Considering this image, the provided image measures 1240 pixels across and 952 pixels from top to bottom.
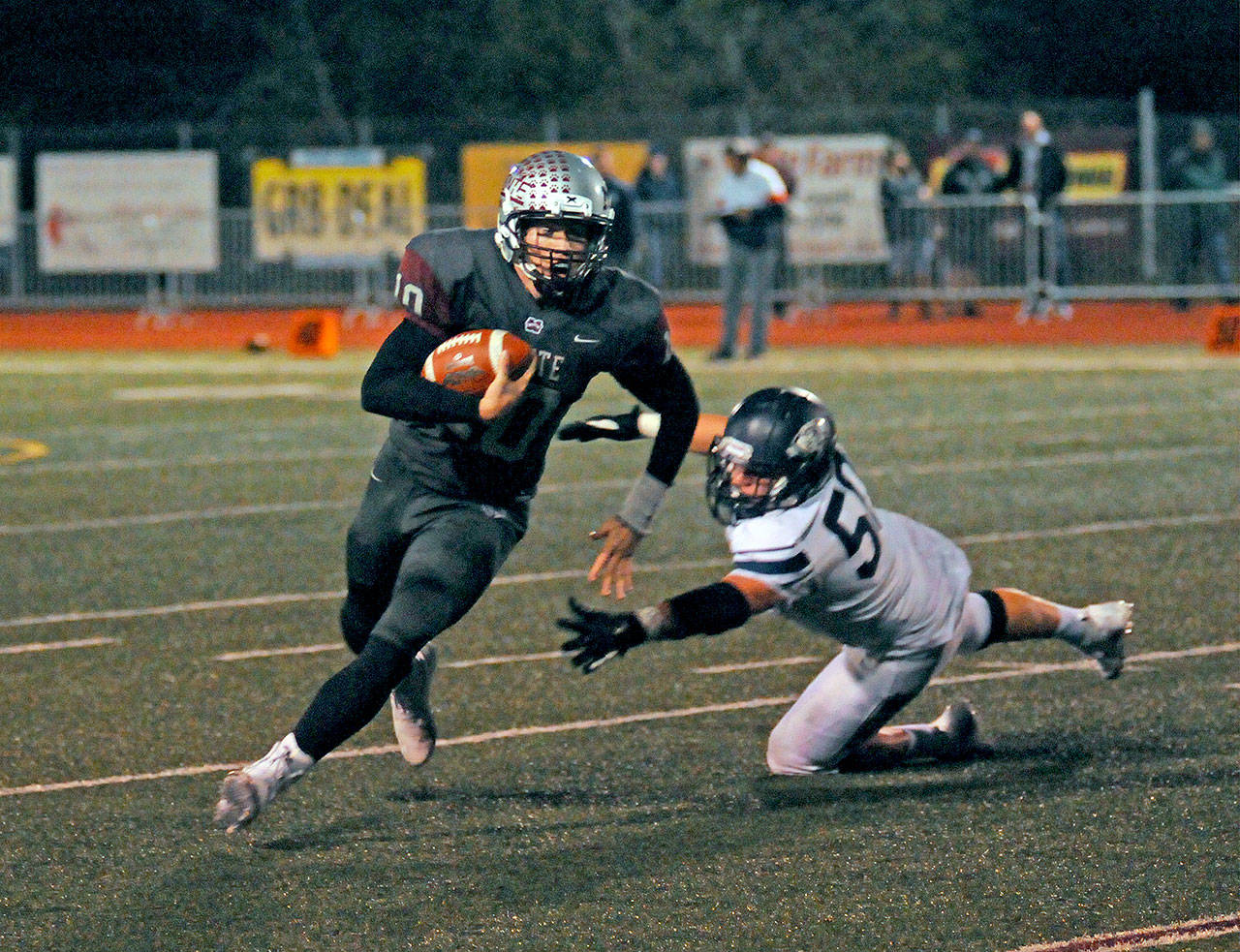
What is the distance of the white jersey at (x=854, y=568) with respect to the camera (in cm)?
486

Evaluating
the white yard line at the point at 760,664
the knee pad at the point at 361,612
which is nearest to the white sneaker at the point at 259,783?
the knee pad at the point at 361,612

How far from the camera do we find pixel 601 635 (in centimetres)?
444

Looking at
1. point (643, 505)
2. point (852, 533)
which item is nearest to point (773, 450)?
point (852, 533)

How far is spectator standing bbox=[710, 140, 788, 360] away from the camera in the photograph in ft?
54.6

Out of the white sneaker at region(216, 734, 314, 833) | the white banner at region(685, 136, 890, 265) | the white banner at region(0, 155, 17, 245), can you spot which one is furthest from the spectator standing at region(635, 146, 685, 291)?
the white sneaker at region(216, 734, 314, 833)

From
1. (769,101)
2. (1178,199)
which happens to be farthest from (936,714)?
(769,101)

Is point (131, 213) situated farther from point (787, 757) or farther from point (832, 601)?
point (832, 601)

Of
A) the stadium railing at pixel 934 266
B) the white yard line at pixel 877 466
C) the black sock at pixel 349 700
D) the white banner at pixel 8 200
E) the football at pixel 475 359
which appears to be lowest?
the black sock at pixel 349 700

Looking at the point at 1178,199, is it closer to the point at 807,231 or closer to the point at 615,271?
the point at 807,231

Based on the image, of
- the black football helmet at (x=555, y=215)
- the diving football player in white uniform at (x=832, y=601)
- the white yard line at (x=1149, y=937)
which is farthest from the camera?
the black football helmet at (x=555, y=215)

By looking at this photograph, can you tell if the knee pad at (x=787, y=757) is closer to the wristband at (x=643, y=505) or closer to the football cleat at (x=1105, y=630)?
the wristband at (x=643, y=505)

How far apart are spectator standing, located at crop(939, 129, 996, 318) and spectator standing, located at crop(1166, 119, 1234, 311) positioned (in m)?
1.93

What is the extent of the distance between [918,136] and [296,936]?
21532 millimetres

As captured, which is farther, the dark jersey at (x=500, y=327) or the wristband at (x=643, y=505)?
the wristband at (x=643, y=505)
